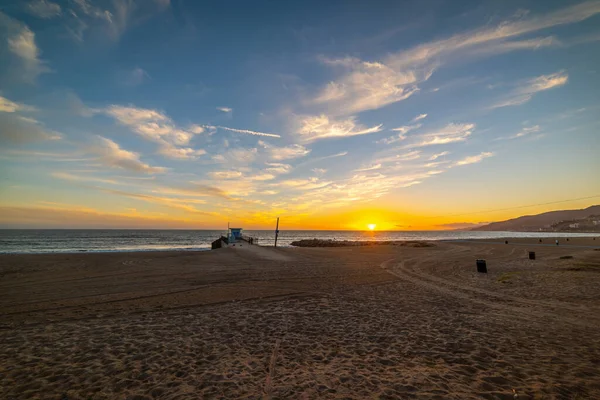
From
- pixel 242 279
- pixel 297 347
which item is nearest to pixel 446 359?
pixel 297 347

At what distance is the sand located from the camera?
4.73 meters

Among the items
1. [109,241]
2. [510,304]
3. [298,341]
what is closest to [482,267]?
[510,304]

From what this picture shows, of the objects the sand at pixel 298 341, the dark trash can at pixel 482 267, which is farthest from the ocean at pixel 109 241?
the dark trash can at pixel 482 267

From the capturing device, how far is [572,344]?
6461 mm

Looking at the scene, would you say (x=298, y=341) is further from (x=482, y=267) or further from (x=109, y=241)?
(x=109, y=241)

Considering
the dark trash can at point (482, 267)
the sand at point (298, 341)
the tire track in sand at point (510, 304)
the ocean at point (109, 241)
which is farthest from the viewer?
the ocean at point (109, 241)

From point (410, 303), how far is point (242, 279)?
9.19 metres

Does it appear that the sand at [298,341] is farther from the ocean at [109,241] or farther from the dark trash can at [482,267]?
the ocean at [109,241]

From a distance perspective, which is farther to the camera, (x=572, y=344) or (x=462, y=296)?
(x=462, y=296)

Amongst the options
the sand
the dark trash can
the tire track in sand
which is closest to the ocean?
the sand

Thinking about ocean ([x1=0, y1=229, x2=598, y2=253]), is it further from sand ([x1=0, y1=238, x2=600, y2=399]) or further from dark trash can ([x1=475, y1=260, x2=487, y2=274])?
dark trash can ([x1=475, y1=260, x2=487, y2=274])

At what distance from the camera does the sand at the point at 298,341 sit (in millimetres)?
4727

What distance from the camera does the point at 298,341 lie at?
270 inches

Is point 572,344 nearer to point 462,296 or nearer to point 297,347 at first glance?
point 462,296
